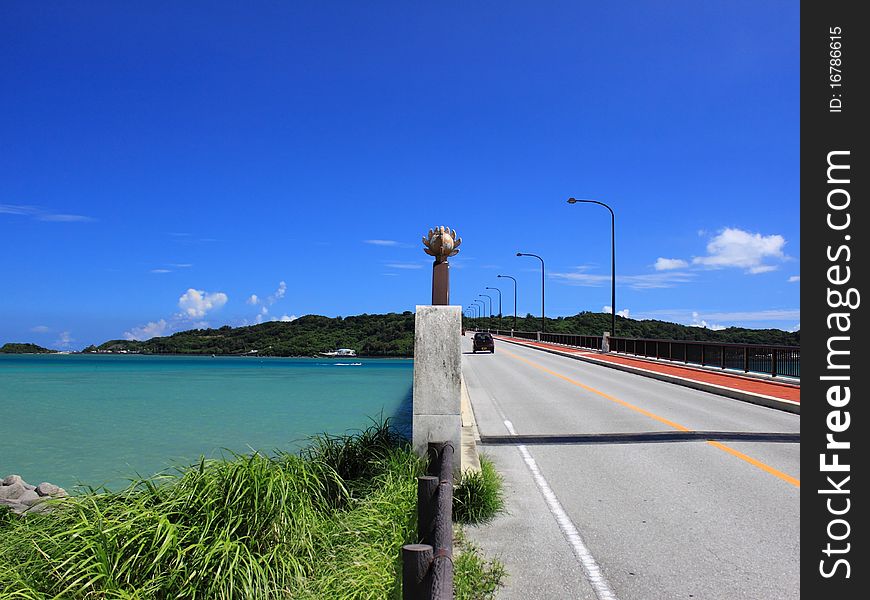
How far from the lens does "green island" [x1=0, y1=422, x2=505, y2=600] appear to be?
4.75 meters

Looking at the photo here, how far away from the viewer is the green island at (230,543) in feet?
15.6

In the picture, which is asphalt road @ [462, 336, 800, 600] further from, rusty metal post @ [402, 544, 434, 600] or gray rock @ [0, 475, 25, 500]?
gray rock @ [0, 475, 25, 500]

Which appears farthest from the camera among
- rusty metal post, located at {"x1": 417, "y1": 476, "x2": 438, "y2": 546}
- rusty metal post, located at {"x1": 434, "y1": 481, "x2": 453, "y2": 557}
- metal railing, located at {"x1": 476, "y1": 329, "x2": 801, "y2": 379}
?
metal railing, located at {"x1": 476, "y1": 329, "x2": 801, "y2": 379}

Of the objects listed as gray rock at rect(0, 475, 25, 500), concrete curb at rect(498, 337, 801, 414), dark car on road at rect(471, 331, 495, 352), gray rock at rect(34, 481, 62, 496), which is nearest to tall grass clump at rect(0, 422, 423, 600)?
gray rock at rect(0, 475, 25, 500)

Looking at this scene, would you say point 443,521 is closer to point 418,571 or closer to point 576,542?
point 418,571

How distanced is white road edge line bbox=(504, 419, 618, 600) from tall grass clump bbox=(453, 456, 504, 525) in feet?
2.11

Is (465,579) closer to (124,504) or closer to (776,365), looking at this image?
(124,504)

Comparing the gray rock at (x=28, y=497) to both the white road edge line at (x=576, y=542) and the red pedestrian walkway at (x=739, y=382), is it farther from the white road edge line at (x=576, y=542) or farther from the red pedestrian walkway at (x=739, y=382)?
the red pedestrian walkway at (x=739, y=382)

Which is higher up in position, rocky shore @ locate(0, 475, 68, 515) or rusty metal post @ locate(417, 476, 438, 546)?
rusty metal post @ locate(417, 476, 438, 546)

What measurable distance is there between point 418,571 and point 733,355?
27705 millimetres

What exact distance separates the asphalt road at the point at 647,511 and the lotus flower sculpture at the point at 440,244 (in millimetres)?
3123

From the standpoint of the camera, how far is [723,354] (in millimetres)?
27969

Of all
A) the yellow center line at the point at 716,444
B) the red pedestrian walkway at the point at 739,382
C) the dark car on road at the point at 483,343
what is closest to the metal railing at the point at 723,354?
the red pedestrian walkway at the point at 739,382
